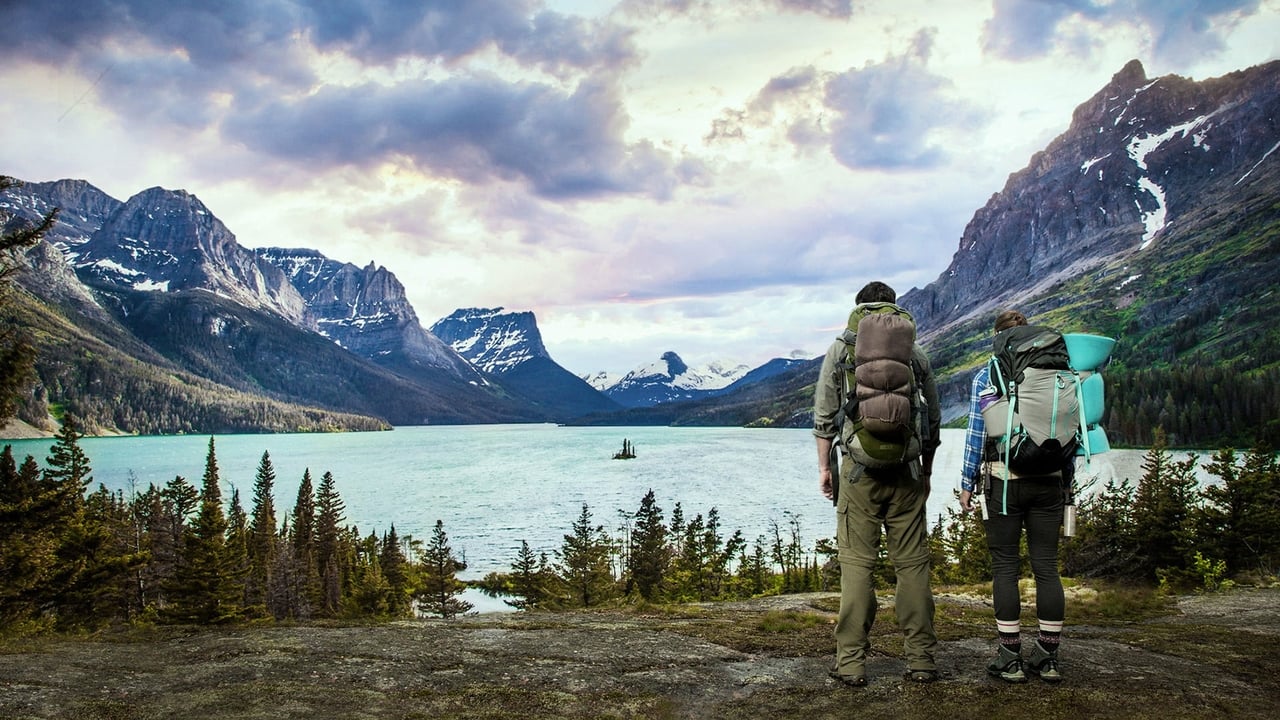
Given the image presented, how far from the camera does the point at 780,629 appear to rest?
30.8ft

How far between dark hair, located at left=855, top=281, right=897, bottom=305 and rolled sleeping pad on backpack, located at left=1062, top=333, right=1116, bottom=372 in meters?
1.64

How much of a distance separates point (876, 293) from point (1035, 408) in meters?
1.80

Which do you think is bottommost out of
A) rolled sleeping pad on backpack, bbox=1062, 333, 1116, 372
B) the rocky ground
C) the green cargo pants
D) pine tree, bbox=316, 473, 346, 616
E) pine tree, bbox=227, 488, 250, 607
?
pine tree, bbox=316, 473, 346, 616

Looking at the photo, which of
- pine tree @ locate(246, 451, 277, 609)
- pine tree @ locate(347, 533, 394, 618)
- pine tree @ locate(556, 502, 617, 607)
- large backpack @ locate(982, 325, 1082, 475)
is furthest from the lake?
large backpack @ locate(982, 325, 1082, 475)

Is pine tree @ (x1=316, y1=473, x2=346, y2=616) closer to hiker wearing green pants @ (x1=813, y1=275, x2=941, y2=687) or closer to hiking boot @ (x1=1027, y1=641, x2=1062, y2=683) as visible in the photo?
hiker wearing green pants @ (x1=813, y1=275, x2=941, y2=687)

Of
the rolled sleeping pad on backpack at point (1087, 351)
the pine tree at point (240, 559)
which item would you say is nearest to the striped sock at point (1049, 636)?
the rolled sleeping pad on backpack at point (1087, 351)

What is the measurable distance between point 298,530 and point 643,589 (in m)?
39.1

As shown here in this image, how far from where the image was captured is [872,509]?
6820 mm

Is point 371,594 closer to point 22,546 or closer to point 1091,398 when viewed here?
point 22,546

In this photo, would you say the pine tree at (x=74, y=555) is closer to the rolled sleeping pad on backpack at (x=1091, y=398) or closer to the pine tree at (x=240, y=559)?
the pine tree at (x=240, y=559)

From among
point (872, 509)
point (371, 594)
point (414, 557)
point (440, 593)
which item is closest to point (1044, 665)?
point (872, 509)

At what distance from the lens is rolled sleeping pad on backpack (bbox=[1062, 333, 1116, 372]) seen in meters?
6.65

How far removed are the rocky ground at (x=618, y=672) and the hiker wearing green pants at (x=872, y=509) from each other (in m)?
0.36

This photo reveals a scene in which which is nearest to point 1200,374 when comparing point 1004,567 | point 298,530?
point 298,530
